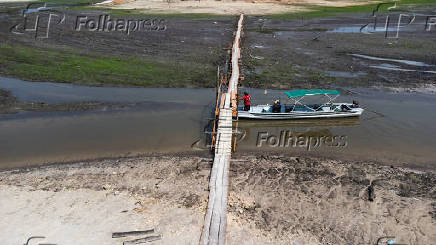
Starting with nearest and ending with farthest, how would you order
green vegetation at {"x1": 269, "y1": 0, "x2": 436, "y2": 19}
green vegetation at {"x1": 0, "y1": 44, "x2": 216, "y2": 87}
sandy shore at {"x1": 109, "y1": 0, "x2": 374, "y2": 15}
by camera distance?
green vegetation at {"x1": 0, "y1": 44, "x2": 216, "y2": 87} → green vegetation at {"x1": 269, "y1": 0, "x2": 436, "y2": 19} → sandy shore at {"x1": 109, "y1": 0, "x2": 374, "y2": 15}

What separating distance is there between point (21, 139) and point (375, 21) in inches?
2066

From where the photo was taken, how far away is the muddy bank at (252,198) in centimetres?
1083

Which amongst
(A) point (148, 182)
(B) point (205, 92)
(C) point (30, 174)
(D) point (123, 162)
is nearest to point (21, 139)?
(C) point (30, 174)

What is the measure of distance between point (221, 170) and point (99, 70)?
18.3 meters
